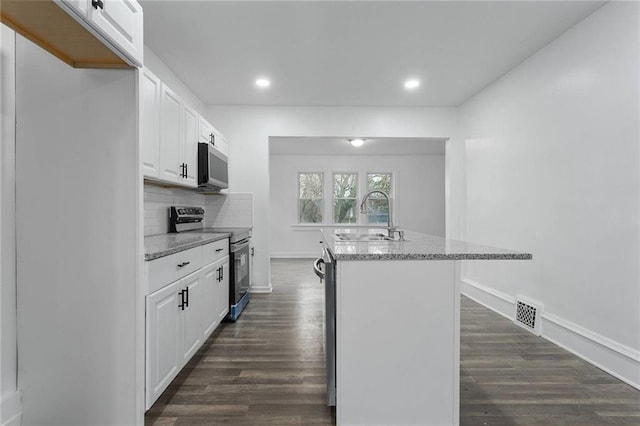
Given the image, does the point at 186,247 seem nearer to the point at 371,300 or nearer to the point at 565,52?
the point at 371,300

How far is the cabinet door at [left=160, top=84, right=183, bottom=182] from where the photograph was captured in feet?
7.67

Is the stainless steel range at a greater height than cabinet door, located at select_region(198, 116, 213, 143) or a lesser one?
lesser

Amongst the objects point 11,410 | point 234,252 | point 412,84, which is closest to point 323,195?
point 412,84

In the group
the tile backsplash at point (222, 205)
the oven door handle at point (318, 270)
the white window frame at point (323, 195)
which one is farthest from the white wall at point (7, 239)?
the white window frame at point (323, 195)

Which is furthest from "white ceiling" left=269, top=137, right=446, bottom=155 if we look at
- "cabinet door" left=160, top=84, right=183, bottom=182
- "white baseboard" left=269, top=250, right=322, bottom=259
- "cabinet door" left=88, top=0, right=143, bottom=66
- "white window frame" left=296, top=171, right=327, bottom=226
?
"cabinet door" left=88, top=0, right=143, bottom=66

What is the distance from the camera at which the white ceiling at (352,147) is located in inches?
247

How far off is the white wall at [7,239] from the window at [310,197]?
6.30 metres

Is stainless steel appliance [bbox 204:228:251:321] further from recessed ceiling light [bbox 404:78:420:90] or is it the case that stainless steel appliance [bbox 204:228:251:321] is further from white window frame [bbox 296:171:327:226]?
white window frame [bbox 296:171:327:226]

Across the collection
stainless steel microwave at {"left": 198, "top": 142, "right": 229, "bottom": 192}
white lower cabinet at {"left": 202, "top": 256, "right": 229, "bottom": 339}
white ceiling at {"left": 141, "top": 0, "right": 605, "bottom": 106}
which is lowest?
white lower cabinet at {"left": 202, "top": 256, "right": 229, "bottom": 339}

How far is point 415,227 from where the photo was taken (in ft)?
25.7

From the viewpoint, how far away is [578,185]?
93.7 inches

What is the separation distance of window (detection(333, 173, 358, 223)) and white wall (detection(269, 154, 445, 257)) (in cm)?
16

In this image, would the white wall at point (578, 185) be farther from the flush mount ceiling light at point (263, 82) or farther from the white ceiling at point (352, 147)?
the white ceiling at point (352, 147)

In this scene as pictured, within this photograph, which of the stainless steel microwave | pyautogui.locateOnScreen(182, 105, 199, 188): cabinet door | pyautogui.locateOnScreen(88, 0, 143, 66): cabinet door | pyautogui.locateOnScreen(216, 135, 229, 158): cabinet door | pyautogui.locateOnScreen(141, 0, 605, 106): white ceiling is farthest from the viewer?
pyautogui.locateOnScreen(216, 135, 229, 158): cabinet door
